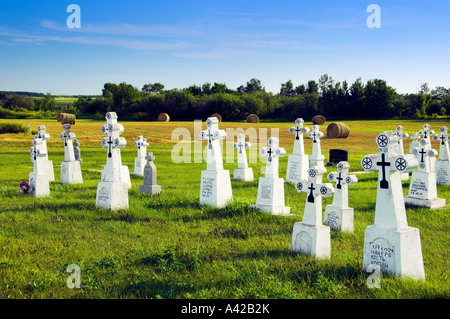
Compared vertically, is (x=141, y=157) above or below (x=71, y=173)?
above

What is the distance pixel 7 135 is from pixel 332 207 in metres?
33.7

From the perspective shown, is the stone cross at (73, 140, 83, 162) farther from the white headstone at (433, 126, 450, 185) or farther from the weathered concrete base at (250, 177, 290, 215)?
the white headstone at (433, 126, 450, 185)

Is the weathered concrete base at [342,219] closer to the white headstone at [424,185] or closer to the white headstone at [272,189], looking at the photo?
the white headstone at [272,189]

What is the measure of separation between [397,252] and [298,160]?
388 inches

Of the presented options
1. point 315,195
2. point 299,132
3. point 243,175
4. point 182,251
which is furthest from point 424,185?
point 182,251

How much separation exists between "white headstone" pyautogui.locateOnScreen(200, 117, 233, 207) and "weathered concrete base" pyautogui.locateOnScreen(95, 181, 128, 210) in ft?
6.85

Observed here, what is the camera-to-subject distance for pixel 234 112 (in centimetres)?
5378

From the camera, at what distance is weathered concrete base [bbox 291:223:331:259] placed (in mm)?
6648

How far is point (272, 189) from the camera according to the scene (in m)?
9.91

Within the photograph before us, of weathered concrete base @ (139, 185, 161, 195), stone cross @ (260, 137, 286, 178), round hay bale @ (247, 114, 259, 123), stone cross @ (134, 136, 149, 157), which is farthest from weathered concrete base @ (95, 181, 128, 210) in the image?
round hay bale @ (247, 114, 259, 123)

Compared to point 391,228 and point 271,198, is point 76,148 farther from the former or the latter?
point 391,228

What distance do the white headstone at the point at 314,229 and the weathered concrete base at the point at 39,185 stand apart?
27.3 ft

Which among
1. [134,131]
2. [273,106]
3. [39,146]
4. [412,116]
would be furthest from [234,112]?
[39,146]
